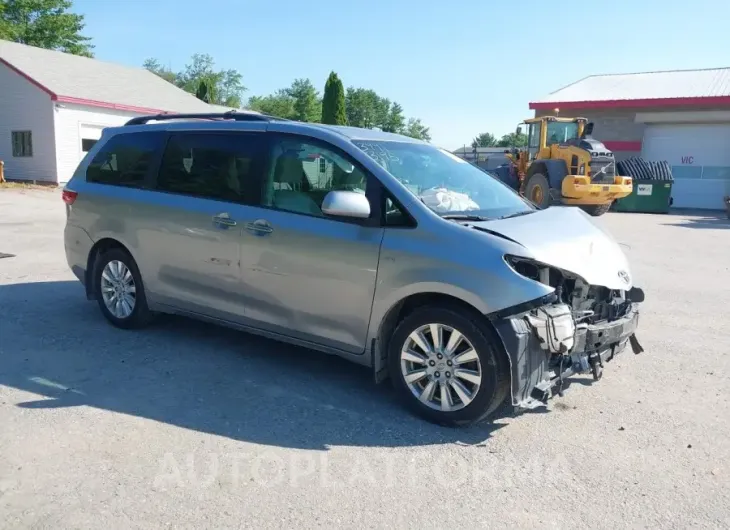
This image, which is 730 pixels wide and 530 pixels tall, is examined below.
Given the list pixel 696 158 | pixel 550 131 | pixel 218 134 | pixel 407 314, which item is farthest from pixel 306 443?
pixel 696 158

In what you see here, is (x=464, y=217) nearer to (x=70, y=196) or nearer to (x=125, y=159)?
(x=125, y=159)

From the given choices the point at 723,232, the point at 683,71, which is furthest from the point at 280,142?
the point at 683,71

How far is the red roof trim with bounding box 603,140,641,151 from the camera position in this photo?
1070 inches

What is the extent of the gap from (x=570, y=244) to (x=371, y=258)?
1347 millimetres

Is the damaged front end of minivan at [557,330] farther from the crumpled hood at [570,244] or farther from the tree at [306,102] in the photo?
the tree at [306,102]

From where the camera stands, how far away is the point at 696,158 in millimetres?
26062

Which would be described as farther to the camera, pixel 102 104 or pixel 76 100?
pixel 102 104

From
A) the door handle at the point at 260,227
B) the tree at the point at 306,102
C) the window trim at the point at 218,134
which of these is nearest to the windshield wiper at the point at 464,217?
the door handle at the point at 260,227

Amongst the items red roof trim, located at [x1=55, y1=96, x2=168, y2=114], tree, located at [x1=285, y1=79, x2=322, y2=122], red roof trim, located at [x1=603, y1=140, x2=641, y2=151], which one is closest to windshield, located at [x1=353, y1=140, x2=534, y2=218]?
red roof trim, located at [x1=55, y1=96, x2=168, y2=114]

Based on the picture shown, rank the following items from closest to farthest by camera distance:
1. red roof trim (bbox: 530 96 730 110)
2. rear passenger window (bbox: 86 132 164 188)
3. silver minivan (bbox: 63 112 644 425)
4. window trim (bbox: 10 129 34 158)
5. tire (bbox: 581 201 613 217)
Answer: silver minivan (bbox: 63 112 644 425), rear passenger window (bbox: 86 132 164 188), tire (bbox: 581 201 613 217), window trim (bbox: 10 129 34 158), red roof trim (bbox: 530 96 730 110)

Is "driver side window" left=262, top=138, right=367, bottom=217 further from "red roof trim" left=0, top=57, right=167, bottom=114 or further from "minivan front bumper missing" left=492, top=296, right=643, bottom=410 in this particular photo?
"red roof trim" left=0, top=57, right=167, bottom=114

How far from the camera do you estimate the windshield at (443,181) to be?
14.9ft

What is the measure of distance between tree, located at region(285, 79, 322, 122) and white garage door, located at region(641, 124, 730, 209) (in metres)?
48.8

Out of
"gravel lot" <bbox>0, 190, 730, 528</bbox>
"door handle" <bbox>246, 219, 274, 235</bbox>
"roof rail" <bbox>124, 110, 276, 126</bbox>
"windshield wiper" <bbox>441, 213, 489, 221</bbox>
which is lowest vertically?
"gravel lot" <bbox>0, 190, 730, 528</bbox>
